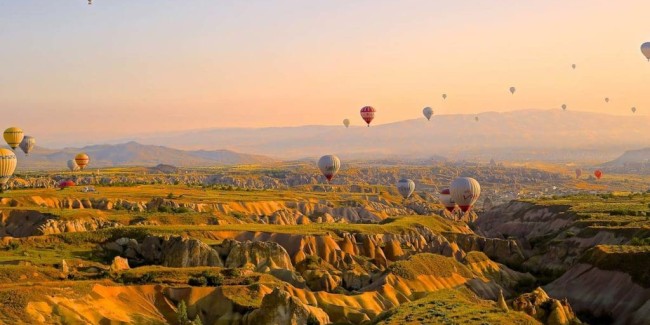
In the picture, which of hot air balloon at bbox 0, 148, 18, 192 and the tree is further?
hot air balloon at bbox 0, 148, 18, 192

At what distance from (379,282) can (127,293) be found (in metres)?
29.6

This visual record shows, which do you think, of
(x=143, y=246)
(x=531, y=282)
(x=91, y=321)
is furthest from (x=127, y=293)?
(x=531, y=282)

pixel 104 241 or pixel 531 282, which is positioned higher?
pixel 104 241

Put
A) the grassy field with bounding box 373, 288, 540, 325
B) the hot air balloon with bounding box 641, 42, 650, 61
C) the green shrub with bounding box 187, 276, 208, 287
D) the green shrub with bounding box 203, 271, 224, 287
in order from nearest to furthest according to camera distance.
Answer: the grassy field with bounding box 373, 288, 540, 325 < the green shrub with bounding box 187, 276, 208, 287 < the green shrub with bounding box 203, 271, 224, 287 < the hot air balloon with bounding box 641, 42, 650, 61

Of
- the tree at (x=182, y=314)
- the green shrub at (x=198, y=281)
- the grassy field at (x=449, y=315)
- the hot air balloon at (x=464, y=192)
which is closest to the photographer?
the grassy field at (x=449, y=315)

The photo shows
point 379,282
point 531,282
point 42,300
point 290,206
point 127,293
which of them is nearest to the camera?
point 42,300

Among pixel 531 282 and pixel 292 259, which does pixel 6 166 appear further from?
pixel 531 282

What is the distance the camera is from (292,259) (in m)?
95.8

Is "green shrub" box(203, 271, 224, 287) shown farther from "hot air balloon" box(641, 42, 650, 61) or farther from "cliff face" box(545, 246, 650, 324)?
"hot air balloon" box(641, 42, 650, 61)

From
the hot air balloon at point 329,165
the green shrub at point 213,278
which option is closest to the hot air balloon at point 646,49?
the hot air balloon at point 329,165

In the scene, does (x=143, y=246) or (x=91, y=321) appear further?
(x=143, y=246)

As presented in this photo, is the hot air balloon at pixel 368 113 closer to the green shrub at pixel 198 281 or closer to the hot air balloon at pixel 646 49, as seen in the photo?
the hot air balloon at pixel 646 49

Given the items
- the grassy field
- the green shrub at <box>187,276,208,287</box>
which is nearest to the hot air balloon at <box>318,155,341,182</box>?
the green shrub at <box>187,276,208,287</box>

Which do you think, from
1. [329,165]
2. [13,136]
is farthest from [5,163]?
[329,165]
